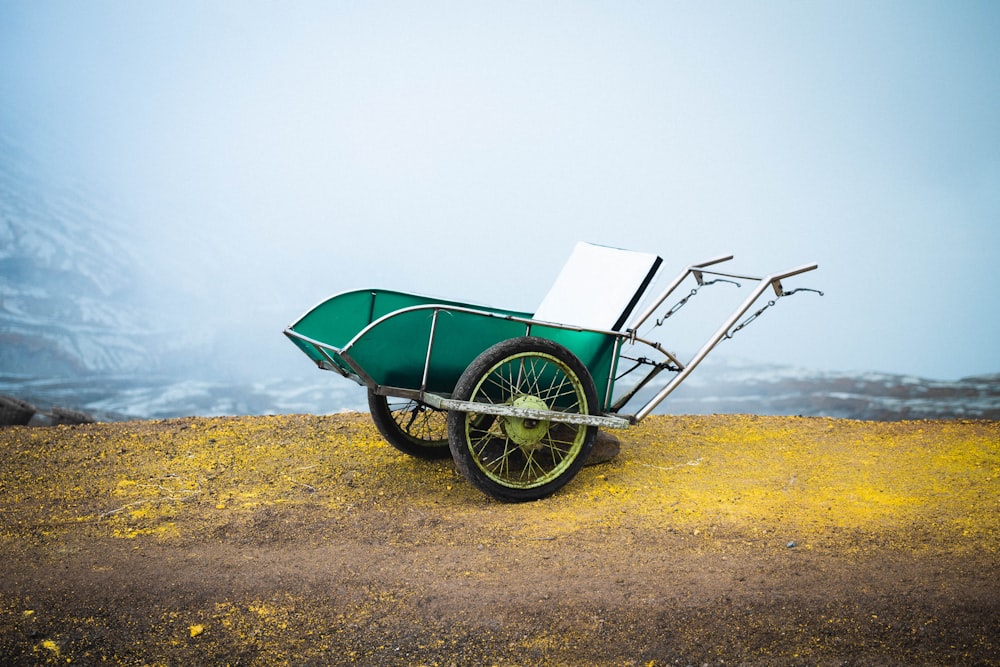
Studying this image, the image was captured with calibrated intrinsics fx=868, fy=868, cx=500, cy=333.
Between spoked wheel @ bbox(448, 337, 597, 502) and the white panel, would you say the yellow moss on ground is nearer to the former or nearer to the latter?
spoked wheel @ bbox(448, 337, 597, 502)

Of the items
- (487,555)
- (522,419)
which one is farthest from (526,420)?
(487,555)

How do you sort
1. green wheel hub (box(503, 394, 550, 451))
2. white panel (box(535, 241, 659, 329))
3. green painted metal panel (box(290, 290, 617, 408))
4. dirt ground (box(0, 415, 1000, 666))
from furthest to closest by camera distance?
white panel (box(535, 241, 659, 329))
green wheel hub (box(503, 394, 550, 451))
green painted metal panel (box(290, 290, 617, 408))
dirt ground (box(0, 415, 1000, 666))

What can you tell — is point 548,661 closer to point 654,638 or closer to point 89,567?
point 654,638

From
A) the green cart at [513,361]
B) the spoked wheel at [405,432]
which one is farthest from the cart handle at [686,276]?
the spoked wheel at [405,432]

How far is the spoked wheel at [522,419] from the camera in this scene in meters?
4.82

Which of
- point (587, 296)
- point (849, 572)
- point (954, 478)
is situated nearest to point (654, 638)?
point (849, 572)

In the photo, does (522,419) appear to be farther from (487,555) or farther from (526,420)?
(487,555)

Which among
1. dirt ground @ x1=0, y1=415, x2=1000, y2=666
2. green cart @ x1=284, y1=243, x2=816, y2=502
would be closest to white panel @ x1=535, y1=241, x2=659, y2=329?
green cart @ x1=284, y1=243, x2=816, y2=502

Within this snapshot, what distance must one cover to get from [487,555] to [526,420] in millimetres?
985

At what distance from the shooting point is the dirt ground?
3.53 meters

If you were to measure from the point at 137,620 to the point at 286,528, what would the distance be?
3.92 feet

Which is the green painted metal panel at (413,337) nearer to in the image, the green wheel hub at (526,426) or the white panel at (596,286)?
the white panel at (596,286)

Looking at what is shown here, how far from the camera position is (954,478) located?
5801 millimetres

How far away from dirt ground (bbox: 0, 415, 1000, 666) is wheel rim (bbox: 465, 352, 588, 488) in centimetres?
24
